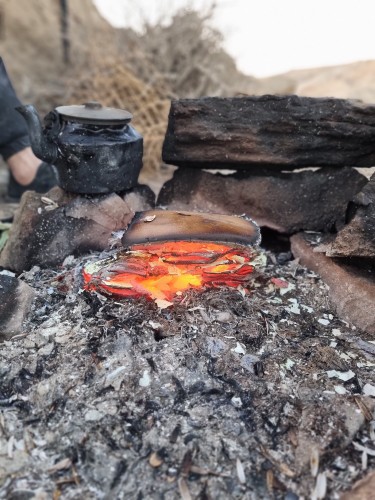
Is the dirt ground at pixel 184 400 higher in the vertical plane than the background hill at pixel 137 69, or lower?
lower

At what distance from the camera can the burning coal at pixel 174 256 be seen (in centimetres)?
217

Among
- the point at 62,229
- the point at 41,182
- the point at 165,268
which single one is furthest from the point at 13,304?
the point at 41,182

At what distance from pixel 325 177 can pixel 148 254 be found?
1194 millimetres

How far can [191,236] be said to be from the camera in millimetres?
2146

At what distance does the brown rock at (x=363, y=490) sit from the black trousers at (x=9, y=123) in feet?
11.0

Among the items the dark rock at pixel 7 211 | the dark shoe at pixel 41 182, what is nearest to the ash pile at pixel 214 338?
the dark rock at pixel 7 211

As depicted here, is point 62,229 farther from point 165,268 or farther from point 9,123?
point 9,123

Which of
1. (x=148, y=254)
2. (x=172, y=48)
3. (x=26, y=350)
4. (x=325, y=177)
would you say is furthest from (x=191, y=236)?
(x=172, y=48)

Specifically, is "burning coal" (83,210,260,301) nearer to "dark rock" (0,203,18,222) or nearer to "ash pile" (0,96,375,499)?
"ash pile" (0,96,375,499)

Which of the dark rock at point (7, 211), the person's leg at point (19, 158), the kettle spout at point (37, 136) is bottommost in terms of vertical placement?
the dark rock at point (7, 211)

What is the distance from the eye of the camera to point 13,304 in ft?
7.11

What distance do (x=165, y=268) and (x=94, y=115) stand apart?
86cm

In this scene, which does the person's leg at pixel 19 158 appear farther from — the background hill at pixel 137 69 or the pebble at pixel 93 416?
the pebble at pixel 93 416

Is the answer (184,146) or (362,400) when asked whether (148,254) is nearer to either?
(184,146)
